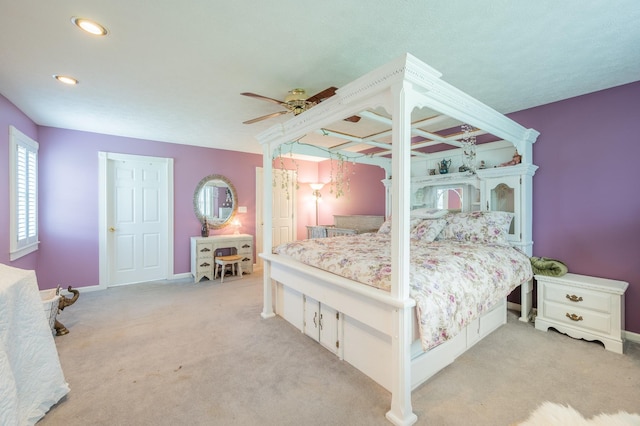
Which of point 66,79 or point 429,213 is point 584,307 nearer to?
point 429,213

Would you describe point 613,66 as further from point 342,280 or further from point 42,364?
point 42,364

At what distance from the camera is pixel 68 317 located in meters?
3.14

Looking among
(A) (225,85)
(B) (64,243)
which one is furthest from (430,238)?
(B) (64,243)

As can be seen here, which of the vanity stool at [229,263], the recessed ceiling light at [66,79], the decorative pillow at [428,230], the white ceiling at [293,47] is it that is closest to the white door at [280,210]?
the vanity stool at [229,263]

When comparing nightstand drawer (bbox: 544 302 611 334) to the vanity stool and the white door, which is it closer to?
the vanity stool

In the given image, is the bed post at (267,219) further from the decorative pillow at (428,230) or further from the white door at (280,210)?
the white door at (280,210)

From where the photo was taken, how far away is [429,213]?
12.2ft

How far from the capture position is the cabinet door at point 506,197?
10.1ft

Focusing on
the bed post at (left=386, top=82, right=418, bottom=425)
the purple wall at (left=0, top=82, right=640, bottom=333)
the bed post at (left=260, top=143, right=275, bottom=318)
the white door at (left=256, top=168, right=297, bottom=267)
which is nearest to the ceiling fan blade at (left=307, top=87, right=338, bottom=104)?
the bed post at (left=386, top=82, right=418, bottom=425)

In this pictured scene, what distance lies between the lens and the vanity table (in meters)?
4.61

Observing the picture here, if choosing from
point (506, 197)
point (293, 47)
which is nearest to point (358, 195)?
point (506, 197)

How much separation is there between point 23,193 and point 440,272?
4.65 metres

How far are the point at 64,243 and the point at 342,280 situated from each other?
168 inches

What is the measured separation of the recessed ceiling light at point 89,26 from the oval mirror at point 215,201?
133 inches
